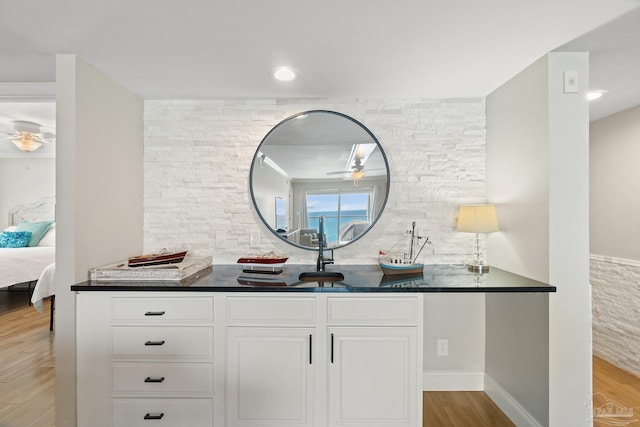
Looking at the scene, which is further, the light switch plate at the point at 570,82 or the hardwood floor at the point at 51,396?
the hardwood floor at the point at 51,396

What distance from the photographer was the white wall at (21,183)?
5.73m

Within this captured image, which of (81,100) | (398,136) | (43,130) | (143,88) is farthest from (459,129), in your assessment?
(43,130)

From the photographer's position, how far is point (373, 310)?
1.80 m

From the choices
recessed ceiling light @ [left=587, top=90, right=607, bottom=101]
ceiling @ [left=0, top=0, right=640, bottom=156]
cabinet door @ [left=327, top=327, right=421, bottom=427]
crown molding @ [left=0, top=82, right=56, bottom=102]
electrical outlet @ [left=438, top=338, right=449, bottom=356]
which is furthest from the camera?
electrical outlet @ [left=438, top=338, right=449, bottom=356]

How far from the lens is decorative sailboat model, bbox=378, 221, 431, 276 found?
7.18ft

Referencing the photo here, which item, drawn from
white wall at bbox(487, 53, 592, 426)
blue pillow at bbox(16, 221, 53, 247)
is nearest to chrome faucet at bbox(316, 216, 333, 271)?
white wall at bbox(487, 53, 592, 426)

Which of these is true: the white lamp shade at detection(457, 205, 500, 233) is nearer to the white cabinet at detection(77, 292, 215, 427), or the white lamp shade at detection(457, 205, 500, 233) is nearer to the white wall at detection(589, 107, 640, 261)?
the white wall at detection(589, 107, 640, 261)

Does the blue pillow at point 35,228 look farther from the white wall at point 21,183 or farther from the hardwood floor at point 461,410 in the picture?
the hardwood floor at point 461,410

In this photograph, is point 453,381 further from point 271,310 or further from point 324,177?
point 324,177

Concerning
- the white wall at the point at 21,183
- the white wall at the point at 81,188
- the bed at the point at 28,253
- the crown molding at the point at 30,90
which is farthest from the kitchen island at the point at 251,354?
the white wall at the point at 21,183

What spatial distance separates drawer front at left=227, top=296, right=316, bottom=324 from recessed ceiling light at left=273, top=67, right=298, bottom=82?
138 centimetres

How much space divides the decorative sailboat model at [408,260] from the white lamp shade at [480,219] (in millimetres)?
360

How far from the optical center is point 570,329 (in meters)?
1.82

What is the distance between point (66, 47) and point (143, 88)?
1.87ft
